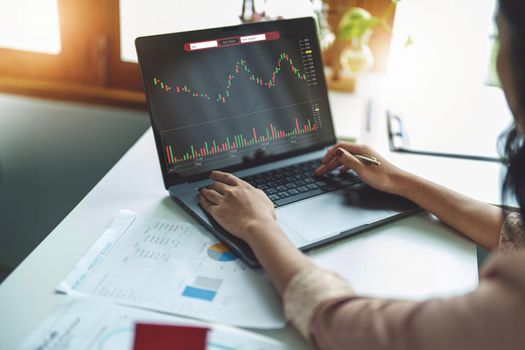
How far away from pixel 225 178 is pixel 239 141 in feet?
0.43

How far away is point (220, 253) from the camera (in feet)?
2.59

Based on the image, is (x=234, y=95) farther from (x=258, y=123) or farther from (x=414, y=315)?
(x=414, y=315)

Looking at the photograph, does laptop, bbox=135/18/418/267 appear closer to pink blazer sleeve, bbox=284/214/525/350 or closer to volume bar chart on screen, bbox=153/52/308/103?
volume bar chart on screen, bbox=153/52/308/103

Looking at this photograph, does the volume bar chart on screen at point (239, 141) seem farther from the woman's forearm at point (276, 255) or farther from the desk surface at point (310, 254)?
the woman's forearm at point (276, 255)

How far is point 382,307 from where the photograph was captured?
61 cm

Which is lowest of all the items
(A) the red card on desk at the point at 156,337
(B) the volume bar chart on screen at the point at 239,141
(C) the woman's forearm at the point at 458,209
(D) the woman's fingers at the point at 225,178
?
(C) the woman's forearm at the point at 458,209

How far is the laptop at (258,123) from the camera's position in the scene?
0.91m

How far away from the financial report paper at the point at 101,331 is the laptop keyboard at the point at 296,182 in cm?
32

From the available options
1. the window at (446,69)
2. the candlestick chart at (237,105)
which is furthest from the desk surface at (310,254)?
the window at (446,69)

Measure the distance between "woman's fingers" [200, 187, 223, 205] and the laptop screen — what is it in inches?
3.2

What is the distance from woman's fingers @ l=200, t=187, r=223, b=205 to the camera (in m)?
0.87

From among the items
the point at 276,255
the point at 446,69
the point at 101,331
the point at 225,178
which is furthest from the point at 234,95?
the point at 446,69

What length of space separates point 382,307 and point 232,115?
0.54 m

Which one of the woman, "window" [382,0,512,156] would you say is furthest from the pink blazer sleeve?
"window" [382,0,512,156]
